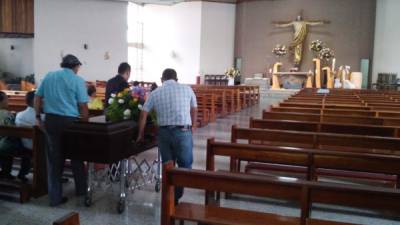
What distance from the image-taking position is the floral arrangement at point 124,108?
436 centimetres

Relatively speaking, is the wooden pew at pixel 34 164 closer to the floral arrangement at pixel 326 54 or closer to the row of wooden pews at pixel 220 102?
the row of wooden pews at pixel 220 102

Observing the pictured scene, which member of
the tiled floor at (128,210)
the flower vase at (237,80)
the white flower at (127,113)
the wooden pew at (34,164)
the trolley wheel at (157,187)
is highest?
the flower vase at (237,80)

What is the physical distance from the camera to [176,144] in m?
3.98

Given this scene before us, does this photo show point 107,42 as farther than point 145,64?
No

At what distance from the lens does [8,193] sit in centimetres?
439

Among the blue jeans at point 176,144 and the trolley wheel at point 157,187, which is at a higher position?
the blue jeans at point 176,144

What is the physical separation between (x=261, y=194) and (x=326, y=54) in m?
19.6

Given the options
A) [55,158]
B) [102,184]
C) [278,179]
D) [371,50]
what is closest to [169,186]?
[278,179]

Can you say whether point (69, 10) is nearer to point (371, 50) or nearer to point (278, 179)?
point (371, 50)

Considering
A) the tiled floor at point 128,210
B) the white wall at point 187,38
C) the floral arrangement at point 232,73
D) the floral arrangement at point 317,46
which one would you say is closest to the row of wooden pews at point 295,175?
the tiled floor at point 128,210

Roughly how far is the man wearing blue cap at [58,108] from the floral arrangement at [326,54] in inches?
717

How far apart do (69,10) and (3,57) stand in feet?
10.5

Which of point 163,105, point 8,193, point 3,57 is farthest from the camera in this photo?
point 3,57

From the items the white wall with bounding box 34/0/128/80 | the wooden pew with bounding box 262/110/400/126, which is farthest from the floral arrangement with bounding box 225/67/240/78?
the wooden pew with bounding box 262/110/400/126
